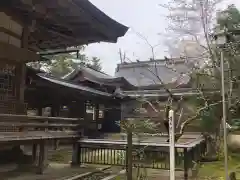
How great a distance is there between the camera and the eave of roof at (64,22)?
6.81m

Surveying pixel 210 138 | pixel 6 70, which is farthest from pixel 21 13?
pixel 210 138

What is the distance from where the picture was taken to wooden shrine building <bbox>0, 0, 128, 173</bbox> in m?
6.71

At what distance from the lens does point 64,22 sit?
8.08m

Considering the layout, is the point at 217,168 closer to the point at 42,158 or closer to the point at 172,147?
the point at 172,147

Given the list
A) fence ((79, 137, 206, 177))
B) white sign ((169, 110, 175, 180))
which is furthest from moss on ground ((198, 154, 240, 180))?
white sign ((169, 110, 175, 180))

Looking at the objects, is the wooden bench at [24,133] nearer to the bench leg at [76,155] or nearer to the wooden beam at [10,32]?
the bench leg at [76,155]

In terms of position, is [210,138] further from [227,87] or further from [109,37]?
[109,37]

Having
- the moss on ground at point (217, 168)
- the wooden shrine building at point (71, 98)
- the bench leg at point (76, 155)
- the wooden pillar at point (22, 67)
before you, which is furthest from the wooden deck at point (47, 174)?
the wooden shrine building at point (71, 98)

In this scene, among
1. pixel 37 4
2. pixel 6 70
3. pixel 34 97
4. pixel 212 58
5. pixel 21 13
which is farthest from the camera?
pixel 34 97

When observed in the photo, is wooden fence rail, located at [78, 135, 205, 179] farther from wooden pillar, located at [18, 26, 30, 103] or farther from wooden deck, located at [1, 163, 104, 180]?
wooden pillar, located at [18, 26, 30, 103]

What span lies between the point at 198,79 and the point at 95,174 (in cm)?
579

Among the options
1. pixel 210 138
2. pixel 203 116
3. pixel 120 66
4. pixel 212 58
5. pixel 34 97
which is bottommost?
pixel 210 138

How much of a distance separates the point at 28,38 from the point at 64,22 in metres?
1.12

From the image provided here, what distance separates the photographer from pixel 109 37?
28.9ft
